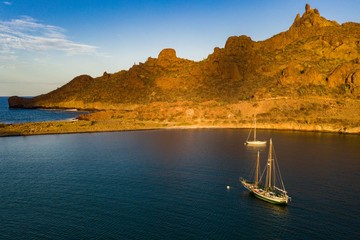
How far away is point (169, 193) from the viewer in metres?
51.8

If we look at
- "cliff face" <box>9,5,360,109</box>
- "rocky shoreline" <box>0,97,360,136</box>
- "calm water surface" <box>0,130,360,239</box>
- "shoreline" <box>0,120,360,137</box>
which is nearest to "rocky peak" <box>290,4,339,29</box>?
"cliff face" <box>9,5,360,109</box>

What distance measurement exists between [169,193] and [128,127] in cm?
8104

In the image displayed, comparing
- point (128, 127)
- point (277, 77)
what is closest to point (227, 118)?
point (128, 127)

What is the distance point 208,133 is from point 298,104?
44.9 metres

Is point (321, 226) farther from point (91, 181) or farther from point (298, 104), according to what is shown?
point (298, 104)

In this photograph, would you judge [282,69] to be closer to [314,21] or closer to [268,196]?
[314,21]

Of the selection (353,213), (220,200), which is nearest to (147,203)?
(220,200)

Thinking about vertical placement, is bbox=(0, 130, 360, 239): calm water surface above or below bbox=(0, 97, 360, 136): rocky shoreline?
below

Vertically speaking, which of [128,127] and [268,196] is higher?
[128,127]

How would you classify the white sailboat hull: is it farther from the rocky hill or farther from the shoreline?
the rocky hill

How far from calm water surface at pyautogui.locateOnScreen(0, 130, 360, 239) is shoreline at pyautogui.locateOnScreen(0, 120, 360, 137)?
27065 mm

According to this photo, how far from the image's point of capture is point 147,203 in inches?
1875

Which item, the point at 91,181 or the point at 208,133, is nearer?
the point at 91,181

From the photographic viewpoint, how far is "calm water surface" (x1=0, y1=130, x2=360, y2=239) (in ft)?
Result: 130
